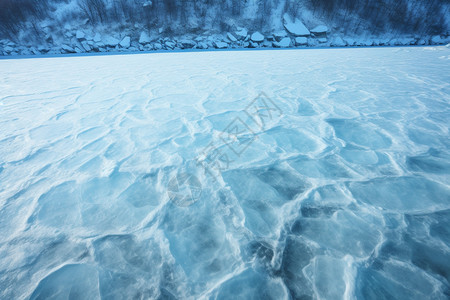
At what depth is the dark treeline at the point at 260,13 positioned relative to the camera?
50.6ft

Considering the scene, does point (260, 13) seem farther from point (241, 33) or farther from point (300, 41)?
point (300, 41)

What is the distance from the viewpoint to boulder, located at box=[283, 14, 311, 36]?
14.5 meters

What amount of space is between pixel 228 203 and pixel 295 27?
17.8 meters

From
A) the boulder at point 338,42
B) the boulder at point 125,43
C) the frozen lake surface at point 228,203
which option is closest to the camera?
the frozen lake surface at point 228,203

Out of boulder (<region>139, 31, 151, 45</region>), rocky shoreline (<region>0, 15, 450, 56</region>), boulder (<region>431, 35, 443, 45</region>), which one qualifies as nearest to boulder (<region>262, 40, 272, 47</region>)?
rocky shoreline (<region>0, 15, 450, 56</region>)

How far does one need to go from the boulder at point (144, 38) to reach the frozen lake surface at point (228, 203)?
14133 mm

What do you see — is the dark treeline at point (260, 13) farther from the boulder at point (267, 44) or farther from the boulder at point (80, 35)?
the boulder at point (267, 44)

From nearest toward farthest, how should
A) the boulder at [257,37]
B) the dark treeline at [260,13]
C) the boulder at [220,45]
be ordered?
the boulder at [220,45] < the boulder at [257,37] < the dark treeline at [260,13]

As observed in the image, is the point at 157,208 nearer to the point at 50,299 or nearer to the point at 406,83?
the point at 50,299

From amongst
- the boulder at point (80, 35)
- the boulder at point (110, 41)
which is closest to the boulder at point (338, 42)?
the boulder at point (110, 41)

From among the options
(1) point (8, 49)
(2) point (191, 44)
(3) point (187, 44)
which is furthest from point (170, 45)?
(1) point (8, 49)

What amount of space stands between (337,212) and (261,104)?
2.11 m

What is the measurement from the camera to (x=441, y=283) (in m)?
0.91

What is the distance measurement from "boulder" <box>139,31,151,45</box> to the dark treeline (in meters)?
1.11
